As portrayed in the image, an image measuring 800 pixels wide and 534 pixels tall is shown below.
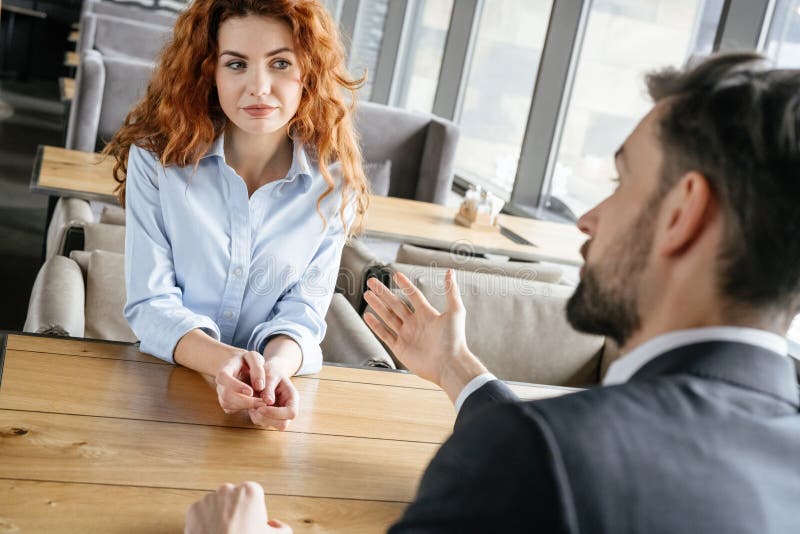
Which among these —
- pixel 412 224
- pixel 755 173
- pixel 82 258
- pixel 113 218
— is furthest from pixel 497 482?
pixel 412 224

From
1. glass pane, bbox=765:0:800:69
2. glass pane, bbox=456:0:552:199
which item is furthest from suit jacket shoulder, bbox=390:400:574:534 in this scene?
glass pane, bbox=456:0:552:199

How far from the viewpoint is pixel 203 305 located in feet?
5.45

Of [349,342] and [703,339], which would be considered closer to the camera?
[703,339]

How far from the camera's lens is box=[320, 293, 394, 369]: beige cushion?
1.99 metres

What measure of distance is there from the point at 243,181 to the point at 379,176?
3.14m

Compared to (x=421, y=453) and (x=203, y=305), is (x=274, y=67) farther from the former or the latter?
(x=421, y=453)

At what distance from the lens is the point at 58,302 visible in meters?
2.02

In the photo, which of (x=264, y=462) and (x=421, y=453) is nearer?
A: (x=264, y=462)

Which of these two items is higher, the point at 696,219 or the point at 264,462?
the point at 696,219

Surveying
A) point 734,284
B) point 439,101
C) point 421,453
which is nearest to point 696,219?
point 734,284

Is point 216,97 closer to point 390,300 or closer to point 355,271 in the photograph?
point 390,300

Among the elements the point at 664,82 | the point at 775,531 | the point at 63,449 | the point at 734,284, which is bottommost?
the point at 63,449

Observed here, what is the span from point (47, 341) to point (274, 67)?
0.68 m

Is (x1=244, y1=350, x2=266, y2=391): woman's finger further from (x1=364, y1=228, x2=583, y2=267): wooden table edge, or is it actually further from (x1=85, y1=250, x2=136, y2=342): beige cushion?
(x1=364, y1=228, x2=583, y2=267): wooden table edge
